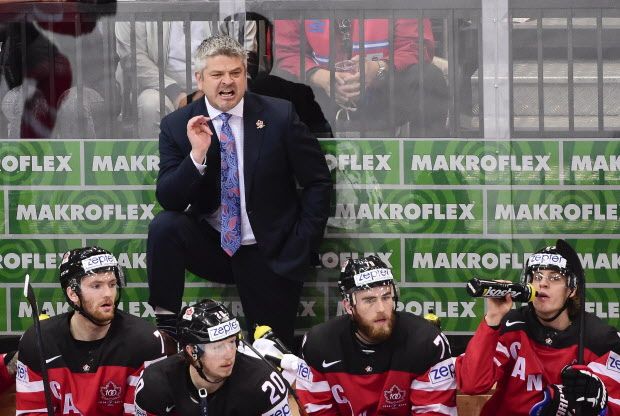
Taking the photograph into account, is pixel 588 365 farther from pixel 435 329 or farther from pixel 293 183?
pixel 293 183

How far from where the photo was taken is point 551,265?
6.77 meters

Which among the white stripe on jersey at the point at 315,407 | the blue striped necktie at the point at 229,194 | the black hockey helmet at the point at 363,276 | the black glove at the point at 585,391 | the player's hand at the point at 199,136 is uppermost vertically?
the player's hand at the point at 199,136

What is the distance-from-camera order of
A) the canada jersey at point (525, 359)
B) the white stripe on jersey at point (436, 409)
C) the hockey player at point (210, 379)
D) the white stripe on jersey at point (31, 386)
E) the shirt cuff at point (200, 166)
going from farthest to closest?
the shirt cuff at point (200, 166), the white stripe on jersey at point (31, 386), the canada jersey at point (525, 359), the white stripe on jersey at point (436, 409), the hockey player at point (210, 379)

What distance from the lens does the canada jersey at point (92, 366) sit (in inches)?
266

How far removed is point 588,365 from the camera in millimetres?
6629

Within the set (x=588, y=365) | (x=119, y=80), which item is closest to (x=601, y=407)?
(x=588, y=365)

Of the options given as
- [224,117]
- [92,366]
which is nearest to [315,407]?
[92,366]

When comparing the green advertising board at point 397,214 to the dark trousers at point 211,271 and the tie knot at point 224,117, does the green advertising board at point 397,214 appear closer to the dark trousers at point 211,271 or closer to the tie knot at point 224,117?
the dark trousers at point 211,271

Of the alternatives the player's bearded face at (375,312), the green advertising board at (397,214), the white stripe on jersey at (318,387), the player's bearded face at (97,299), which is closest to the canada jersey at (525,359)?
the player's bearded face at (375,312)

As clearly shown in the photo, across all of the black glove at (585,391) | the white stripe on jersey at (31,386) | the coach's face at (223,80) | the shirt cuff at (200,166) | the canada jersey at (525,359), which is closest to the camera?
the black glove at (585,391)

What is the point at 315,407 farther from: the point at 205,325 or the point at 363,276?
the point at 205,325

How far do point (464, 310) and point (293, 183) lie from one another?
1023mm

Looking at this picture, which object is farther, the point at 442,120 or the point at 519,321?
the point at 442,120

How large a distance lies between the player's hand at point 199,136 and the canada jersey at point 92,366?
2.67ft
